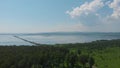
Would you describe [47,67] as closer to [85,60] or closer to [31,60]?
[31,60]

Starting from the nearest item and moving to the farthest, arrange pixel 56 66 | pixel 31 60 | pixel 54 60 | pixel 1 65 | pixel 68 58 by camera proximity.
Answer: pixel 1 65 < pixel 31 60 < pixel 56 66 < pixel 54 60 < pixel 68 58

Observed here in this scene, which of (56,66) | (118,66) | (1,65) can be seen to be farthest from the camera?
(118,66)

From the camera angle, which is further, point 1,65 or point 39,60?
point 39,60

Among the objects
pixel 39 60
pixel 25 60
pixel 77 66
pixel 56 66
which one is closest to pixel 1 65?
pixel 25 60

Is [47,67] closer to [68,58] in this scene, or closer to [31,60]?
[31,60]

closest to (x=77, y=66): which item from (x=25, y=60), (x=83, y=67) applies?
(x=83, y=67)

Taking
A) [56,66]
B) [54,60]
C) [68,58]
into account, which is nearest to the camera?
[56,66]

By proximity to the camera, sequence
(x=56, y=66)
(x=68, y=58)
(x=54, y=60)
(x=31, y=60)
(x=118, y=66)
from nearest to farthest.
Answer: (x=31, y=60), (x=56, y=66), (x=54, y=60), (x=68, y=58), (x=118, y=66)

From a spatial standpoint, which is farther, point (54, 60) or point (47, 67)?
point (54, 60)
